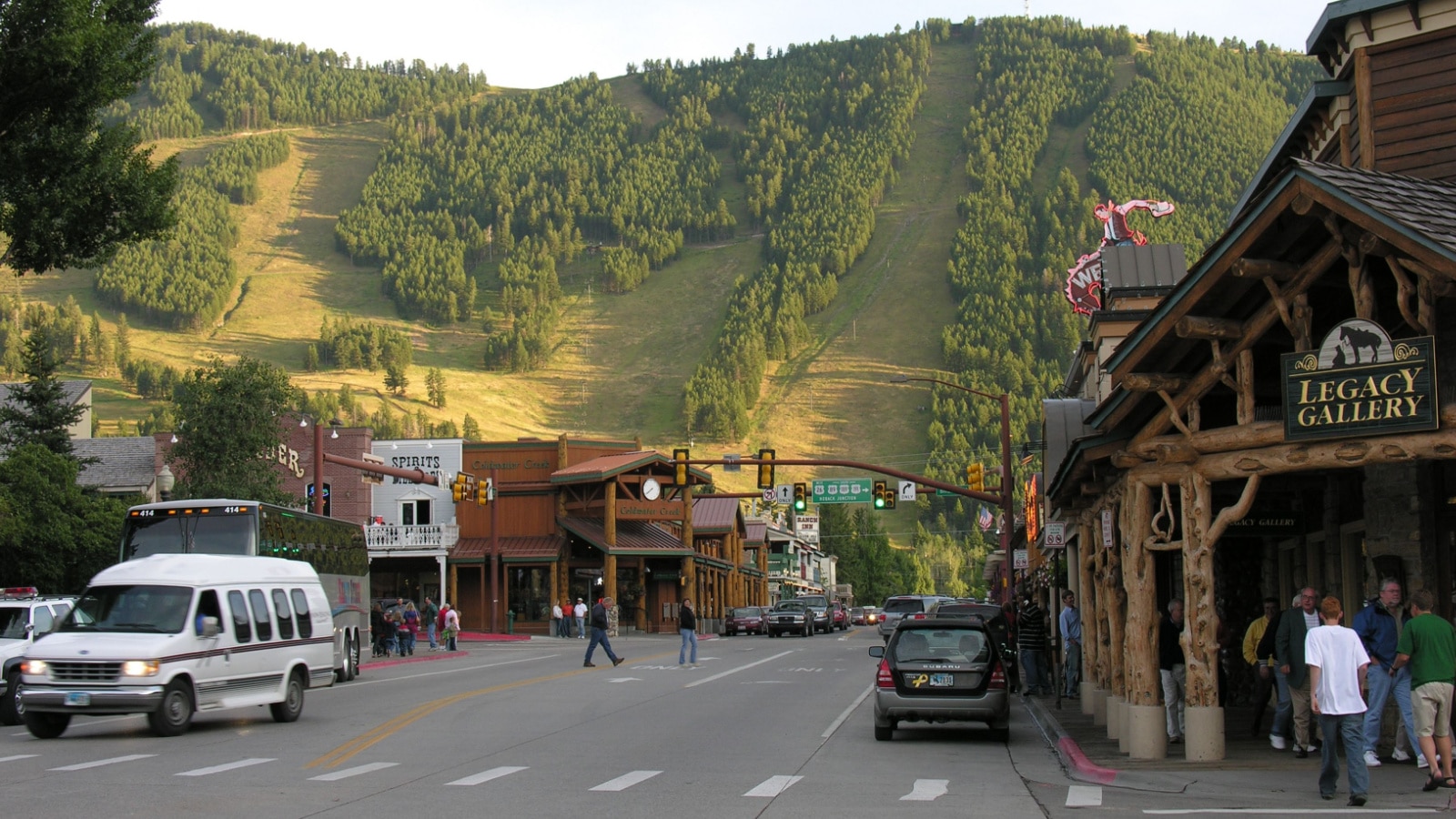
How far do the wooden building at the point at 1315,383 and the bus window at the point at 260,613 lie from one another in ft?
37.3

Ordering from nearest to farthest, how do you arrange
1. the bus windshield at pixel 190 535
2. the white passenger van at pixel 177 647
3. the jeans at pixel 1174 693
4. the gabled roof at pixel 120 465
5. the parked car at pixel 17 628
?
the jeans at pixel 1174 693 < the white passenger van at pixel 177 647 < the parked car at pixel 17 628 < the bus windshield at pixel 190 535 < the gabled roof at pixel 120 465

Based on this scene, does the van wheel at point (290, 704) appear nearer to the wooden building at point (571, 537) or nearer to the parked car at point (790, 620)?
the wooden building at point (571, 537)

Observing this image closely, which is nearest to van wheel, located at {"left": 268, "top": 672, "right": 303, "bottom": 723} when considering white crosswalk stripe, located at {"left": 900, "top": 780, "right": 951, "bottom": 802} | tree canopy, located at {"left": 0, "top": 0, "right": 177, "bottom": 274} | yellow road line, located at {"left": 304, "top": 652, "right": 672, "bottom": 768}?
yellow road line, located at {"left": 304, "top": 652, "right": 672, "bottom": 768}

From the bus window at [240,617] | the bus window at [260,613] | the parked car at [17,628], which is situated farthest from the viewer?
the parked car at [17,628]

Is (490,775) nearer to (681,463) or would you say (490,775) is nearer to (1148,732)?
(1148,732)

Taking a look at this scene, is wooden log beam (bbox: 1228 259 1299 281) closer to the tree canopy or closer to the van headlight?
the van headlight

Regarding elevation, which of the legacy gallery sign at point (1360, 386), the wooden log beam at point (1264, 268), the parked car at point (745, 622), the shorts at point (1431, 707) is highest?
the wooden log beam at point (1264, 268)

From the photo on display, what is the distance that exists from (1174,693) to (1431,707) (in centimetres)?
476

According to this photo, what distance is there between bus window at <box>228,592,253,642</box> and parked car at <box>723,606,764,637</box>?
167ft

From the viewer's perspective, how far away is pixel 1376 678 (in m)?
14.0

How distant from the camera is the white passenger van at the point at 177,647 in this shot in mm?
17750

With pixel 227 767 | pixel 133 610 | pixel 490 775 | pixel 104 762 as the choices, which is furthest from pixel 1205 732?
pixel 133 610

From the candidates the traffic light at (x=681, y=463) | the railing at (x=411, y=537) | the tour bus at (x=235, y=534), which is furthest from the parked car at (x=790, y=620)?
the tour bus at (x=235, y=534)

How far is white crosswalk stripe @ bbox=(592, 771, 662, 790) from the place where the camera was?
13.9 metres
